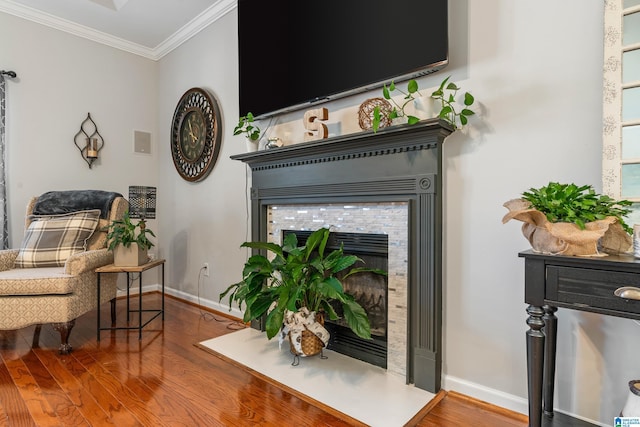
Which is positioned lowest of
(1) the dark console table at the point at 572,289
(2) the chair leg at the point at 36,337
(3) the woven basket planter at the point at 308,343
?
(2) the chair leg at the point at 36,337

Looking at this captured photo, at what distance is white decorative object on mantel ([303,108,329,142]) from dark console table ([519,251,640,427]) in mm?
1310

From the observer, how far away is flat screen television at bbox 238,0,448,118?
166 cm

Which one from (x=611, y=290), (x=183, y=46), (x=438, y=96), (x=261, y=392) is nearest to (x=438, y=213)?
(x=438, y=96)

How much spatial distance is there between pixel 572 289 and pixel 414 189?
798 millimetres

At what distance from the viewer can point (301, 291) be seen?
5.78 ft

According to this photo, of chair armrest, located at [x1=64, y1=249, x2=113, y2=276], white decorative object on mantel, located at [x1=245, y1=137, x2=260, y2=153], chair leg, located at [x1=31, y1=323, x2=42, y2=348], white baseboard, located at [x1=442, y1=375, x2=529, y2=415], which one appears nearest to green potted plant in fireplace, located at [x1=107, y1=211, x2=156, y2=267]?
chair armrest, located at [x1=64, y1=249, x2=113, y2=276]

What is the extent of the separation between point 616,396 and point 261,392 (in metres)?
1.46

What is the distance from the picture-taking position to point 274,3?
7.79 ft

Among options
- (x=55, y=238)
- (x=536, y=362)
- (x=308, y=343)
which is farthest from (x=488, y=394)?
(x=55, y=238)

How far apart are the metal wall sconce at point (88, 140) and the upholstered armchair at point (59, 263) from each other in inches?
24.7

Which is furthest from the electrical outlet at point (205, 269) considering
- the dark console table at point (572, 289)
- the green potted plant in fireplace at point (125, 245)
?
the dark console table at point (572, 289)

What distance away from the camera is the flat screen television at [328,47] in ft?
5.45

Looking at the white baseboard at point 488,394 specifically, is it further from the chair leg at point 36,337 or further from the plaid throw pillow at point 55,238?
the plaid throw pillow at point 55,238

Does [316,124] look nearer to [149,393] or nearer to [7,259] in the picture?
[149,393]
